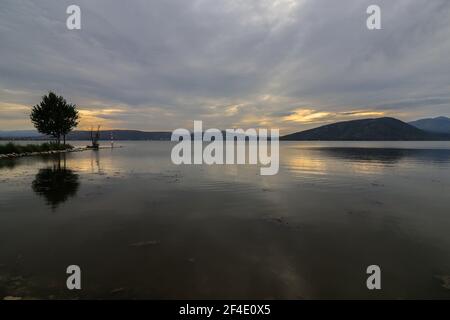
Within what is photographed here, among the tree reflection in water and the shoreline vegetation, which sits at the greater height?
the shoreline vegetation

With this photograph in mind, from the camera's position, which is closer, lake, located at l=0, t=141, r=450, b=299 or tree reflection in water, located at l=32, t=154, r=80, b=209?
lake, located at l=0, t=141, r=450, b=299

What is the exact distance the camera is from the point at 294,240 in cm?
941

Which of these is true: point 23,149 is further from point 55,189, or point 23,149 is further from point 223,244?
point 223,244

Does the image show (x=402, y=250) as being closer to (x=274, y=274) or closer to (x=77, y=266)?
(x=274, y=274)

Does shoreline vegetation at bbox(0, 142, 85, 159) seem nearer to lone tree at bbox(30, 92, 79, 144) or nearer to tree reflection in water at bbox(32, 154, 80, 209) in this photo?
lone tree at bbox(30, 92, 79, 144)

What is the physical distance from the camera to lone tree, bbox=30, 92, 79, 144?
6831cm

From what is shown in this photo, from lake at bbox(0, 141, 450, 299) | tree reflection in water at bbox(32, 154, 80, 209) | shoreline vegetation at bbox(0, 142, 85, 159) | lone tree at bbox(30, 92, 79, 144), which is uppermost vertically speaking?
lone tree at bbox(30, 92, 79, 144)

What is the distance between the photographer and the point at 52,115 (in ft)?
228

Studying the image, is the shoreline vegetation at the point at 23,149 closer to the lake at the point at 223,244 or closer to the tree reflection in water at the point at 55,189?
the tree reflection in water at the point at 55,189

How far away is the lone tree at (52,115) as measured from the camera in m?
68.3

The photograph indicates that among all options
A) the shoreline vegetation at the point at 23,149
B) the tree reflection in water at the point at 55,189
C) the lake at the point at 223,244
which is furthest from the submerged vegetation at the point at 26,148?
the lake at the point at 223,244

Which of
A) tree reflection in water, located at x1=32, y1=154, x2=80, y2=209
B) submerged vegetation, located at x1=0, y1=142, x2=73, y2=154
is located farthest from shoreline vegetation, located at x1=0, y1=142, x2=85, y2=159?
tree reflection in water, located at x1=32, y1=154, x2=80, y2=209
